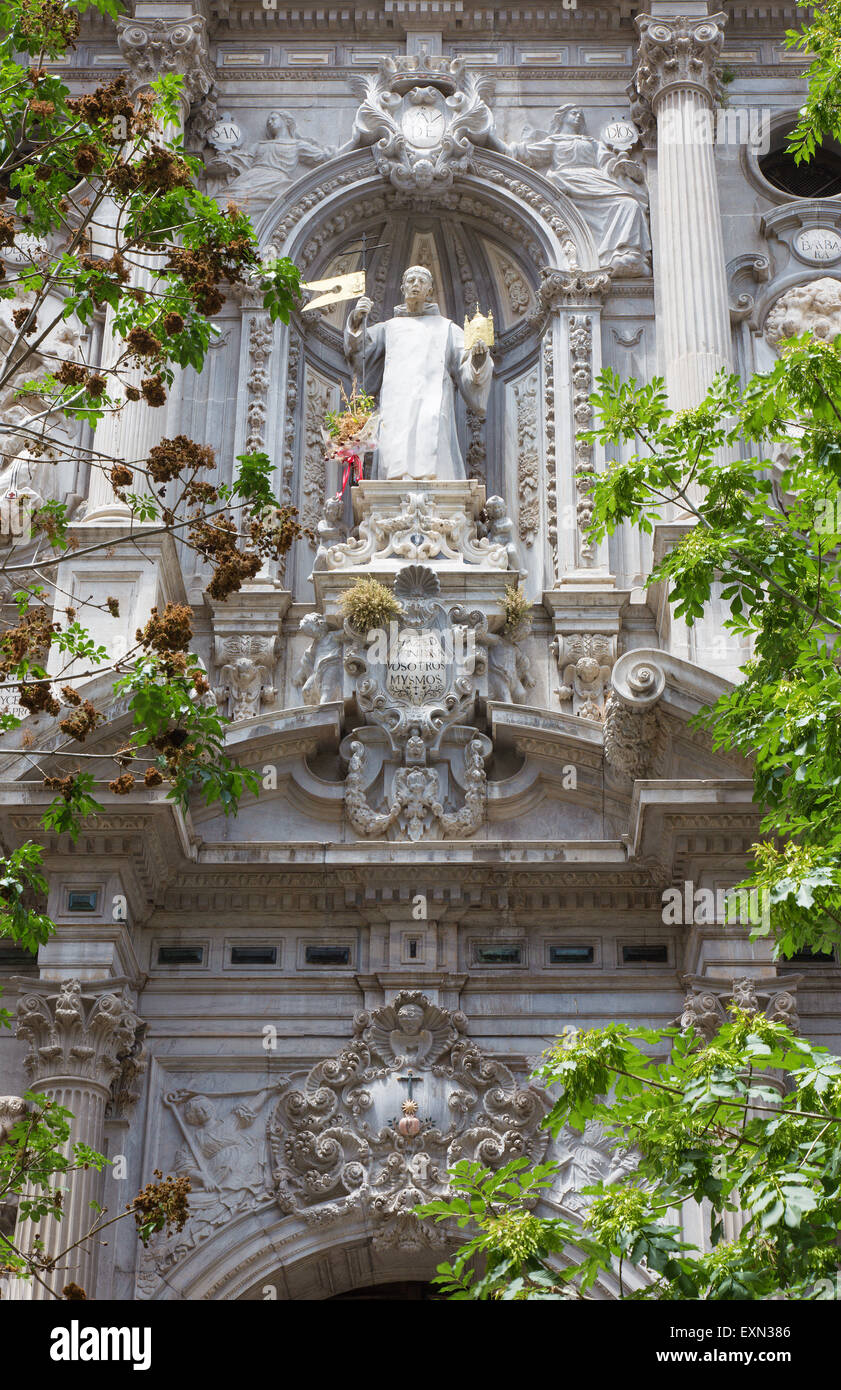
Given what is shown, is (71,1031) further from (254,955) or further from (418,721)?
(418,721)

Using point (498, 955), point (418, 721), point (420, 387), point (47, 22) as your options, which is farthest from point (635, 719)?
point (47, 22)

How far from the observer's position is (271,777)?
15.1m

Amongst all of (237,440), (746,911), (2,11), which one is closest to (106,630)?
(237,440)

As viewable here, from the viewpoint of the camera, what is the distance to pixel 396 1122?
13.9 meters

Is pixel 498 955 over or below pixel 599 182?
below

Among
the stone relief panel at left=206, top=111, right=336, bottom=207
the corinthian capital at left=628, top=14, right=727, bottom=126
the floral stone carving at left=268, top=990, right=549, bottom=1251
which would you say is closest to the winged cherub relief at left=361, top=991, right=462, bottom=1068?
the floral stone carving at left=268, top=990, right=549, bottom=1251

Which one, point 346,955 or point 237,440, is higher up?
point 237,440

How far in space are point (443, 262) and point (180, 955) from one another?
306 inches

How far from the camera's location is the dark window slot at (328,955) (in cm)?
1476

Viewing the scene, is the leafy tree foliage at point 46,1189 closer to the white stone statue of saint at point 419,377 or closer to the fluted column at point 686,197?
the white stone statue of saint at point 419,377

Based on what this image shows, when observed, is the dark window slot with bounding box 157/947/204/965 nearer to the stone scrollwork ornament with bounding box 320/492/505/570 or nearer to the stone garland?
the stone scrollwork ornament with bounding box 320/492/505/570

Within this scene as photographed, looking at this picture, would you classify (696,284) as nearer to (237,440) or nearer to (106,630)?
Answer: (237,440)

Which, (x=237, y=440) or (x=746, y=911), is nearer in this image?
(x=746, y=911)
